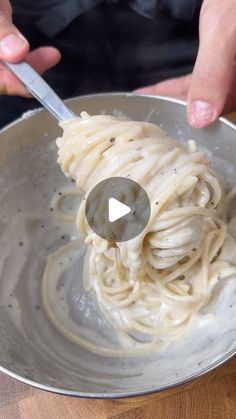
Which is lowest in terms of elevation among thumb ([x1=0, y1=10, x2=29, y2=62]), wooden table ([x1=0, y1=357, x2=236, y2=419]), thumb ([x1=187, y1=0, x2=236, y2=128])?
wooden table ([x1=0, y1=357, x2=236, y2=419])

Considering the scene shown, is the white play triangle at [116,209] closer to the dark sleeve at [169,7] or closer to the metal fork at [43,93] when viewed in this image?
the metal fork at [43,93]

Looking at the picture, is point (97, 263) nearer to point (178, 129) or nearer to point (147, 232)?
point (147, 232)

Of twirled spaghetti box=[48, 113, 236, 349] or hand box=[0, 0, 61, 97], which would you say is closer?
twirled spaghetti box=[48, 113, 236, 349]

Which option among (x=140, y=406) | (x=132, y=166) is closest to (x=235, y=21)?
(x=132, y=166)

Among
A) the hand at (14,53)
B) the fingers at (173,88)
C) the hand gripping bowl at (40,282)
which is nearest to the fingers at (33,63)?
the hand at (14,53)
